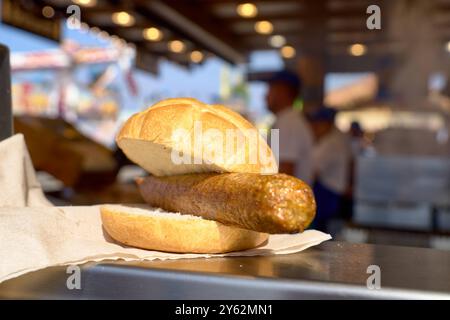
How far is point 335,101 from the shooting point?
28.5 feet

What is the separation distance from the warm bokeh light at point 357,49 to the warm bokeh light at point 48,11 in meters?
4.79

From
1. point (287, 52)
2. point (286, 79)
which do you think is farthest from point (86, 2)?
point (287, 52)

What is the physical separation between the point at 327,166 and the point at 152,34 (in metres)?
4.13

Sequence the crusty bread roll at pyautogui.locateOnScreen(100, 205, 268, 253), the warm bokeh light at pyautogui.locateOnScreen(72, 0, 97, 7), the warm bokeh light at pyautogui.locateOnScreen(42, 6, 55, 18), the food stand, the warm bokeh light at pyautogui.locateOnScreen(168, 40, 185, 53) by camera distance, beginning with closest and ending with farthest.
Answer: the food stand, the crusty bread roll at pyautogui.locateOnScreen(100, 205, 268, 253), the warm bokeh light at pyautogui.locateOnScreen(42, 6, 55, 18), the warm bokeh light at pyautogui.locateOnScreen(72, 0, 97, 7), the warm bokeh light at pyautogui.locateOnScreen(168, 40, 185, 53)

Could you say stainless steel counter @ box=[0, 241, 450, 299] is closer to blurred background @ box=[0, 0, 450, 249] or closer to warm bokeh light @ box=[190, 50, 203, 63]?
→ blurred background @ box=[0, 0, 450, 249]

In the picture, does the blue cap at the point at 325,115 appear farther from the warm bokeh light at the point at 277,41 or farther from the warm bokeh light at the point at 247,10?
the warm bokeh light at the point at 277,41

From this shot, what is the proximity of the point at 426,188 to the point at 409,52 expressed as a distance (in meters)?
2.13

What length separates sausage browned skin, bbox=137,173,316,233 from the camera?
844mm

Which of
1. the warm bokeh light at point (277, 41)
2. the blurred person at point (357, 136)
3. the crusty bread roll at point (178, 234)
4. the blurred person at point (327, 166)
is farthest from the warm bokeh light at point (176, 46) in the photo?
the crusty bread roll at point (178, 234)

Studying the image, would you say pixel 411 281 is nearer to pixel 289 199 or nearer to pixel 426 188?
pixel 289 199

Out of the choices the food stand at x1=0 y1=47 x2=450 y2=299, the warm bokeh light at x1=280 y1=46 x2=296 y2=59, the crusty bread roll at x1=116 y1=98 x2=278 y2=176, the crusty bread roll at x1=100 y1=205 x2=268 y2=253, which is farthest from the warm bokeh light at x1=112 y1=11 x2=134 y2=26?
the food stand at x1=0 y1=47 x2=450 y2=299

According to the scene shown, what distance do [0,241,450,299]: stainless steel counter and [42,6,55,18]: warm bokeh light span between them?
16.2ft

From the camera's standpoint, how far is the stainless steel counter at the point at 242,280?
750 mm
